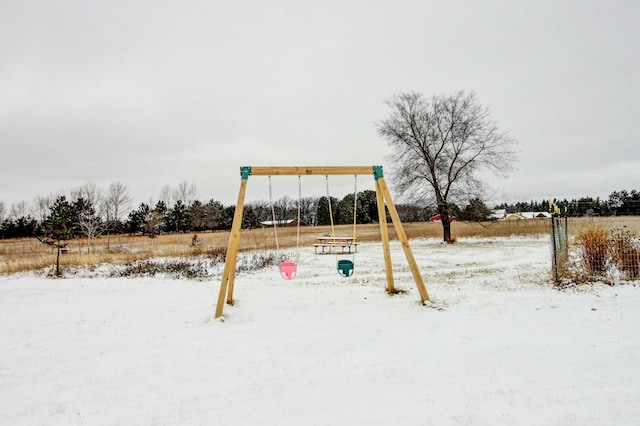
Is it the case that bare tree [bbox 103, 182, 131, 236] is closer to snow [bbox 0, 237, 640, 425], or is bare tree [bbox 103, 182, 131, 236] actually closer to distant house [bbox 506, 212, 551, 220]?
snow [bbox 0, 237, 640, 425]

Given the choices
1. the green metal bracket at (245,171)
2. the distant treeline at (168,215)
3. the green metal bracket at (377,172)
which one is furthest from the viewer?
the distant treeline at (168,215)

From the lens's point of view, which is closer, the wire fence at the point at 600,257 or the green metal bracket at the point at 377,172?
the green metal bracket at the point at 377,172

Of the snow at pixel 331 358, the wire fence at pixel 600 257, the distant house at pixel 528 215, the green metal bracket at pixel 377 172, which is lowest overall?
the snow at pixel 331 358

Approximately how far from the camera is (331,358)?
14.8 feet

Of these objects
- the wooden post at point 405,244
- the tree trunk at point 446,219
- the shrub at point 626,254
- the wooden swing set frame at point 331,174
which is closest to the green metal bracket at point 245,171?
the wooden swing set frame at point 331,174

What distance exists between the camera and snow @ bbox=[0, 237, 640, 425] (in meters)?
3.22

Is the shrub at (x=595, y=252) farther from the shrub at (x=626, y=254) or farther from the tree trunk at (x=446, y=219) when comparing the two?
the tree trunk at (x=446, y=219)

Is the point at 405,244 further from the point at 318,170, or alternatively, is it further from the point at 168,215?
the point at 168,215

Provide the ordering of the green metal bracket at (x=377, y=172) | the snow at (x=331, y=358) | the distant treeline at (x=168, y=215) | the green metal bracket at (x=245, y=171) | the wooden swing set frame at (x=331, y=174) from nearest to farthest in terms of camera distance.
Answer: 1. the snow at (x=331, y=358)
2. the wooden swing set frame at (x=331, y=174)
3. the green metal bracket at (x=245, y=171)
4. the green metal bracket at (x=377, y=172)
5. the distant treeline at (x=168, y=215)

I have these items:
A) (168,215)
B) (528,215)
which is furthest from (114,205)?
(528,215)

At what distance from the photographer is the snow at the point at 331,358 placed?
10.6ft

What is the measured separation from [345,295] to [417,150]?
1779cm

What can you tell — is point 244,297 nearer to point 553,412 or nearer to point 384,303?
point 384,303

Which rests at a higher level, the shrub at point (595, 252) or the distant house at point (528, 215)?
the distant house at point (528, 215)
